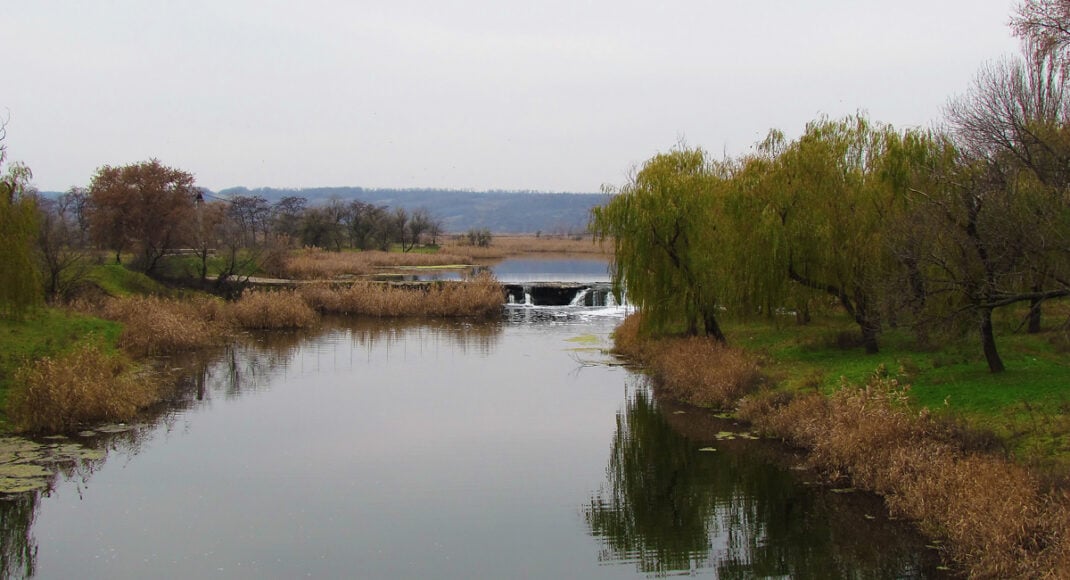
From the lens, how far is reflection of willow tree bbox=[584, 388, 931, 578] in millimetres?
12016

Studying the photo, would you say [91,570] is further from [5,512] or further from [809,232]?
[809,232]

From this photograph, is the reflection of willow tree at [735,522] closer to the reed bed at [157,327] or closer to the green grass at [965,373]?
the green grass at [965,373]

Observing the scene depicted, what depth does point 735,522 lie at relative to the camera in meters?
13.6

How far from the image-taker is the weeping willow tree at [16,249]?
19953mm

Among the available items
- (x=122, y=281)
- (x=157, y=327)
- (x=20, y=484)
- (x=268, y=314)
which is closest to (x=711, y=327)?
(x=157, y=327)

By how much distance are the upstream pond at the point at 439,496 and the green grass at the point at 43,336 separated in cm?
300

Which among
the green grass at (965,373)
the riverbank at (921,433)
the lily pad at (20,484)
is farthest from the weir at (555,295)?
the lily pad at (20,484)

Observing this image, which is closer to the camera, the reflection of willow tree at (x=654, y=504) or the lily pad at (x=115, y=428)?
the reflection of willow tree at (x=654, y=504)

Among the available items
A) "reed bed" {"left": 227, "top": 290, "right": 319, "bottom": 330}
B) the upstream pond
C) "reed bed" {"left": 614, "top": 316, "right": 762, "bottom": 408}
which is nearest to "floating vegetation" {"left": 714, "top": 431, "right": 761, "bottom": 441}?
the upstream pond

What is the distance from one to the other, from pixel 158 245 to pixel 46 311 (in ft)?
68.4

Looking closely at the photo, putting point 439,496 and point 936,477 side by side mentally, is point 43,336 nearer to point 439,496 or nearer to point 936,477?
point 439,496

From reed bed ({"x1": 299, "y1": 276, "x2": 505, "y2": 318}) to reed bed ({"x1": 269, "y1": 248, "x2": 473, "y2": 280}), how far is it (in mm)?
10051

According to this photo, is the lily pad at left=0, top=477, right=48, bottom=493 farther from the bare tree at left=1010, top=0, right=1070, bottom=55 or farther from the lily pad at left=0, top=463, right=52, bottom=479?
the bare tree at left=1010, top=0, right=1070, bottom=55

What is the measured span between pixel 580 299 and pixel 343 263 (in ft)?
71.1
